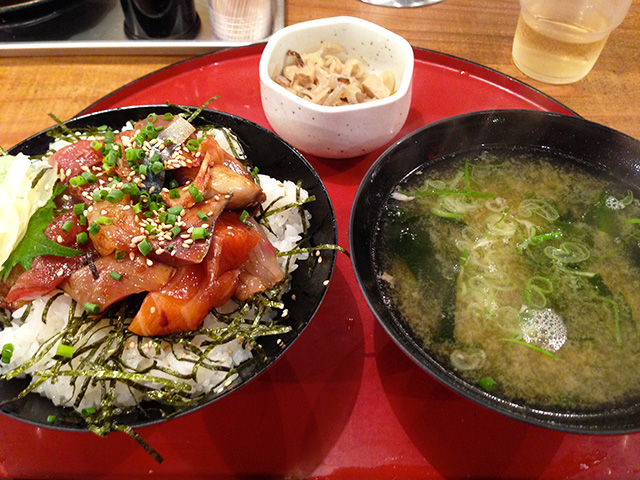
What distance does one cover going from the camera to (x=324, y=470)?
4.52ft

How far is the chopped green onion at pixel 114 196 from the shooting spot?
1367 millimetres

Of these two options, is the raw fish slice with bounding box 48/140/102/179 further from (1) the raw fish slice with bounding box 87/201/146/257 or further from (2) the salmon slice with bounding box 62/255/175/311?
(2) the salmon slice with bounding box 62/255/175/311

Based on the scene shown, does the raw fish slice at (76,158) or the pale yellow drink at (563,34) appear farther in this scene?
the pale yellow drink at (563,34)

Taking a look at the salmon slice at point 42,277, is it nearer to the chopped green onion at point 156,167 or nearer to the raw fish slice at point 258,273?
the chopped green onion at point 156,167

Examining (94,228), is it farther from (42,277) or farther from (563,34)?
(563,34)

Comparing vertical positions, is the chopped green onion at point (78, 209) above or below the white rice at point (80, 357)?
above

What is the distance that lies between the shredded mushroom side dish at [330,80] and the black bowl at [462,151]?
0.41m

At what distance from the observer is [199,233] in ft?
4.24

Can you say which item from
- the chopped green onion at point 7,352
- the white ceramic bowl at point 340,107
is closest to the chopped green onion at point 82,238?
the chopped green onion at point 7,352

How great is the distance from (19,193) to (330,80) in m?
1.33

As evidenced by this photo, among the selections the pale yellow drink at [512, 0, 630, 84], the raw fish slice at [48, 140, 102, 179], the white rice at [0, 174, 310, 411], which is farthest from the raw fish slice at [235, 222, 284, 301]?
the pale yellow drink at [512, 0, 630, 84]

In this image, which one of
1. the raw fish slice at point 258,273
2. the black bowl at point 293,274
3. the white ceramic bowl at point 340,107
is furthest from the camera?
the white ceramic bowl at point 340,107

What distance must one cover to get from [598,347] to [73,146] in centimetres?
187

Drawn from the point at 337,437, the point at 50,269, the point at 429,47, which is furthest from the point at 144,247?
the point at 429,47
